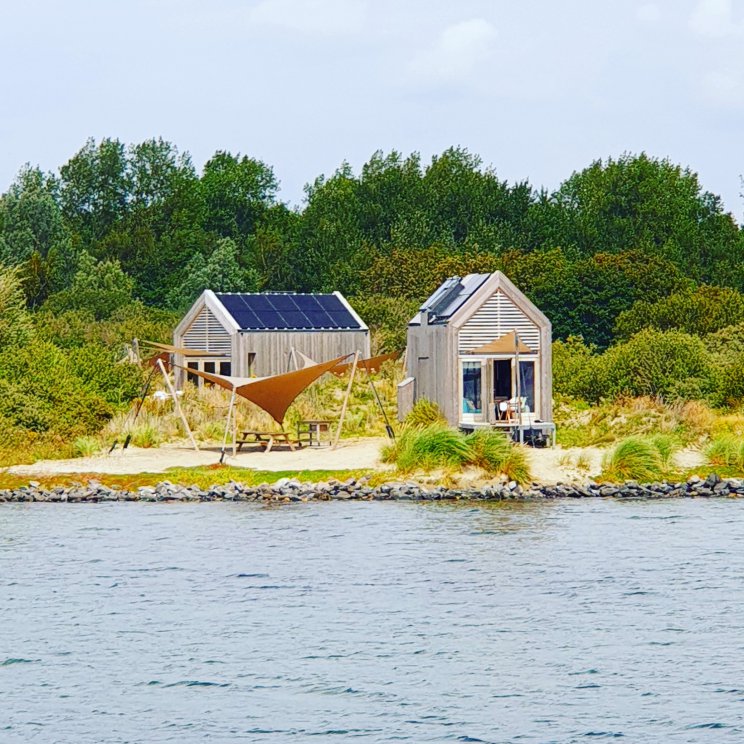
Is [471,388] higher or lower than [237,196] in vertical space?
lower

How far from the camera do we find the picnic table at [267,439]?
36.2 meters

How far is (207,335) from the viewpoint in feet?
150

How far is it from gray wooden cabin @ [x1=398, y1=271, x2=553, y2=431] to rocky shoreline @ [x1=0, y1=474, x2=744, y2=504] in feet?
18.8

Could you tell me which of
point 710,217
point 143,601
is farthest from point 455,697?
point 710,217

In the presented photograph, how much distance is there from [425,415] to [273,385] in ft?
15.9

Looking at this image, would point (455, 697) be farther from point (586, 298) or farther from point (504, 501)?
point (586, 298)

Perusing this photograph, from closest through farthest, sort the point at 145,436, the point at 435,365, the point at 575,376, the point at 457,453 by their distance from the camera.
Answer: the point at 457,453 → the point at 145,436 → the point at 435,365 → the point at 575,376

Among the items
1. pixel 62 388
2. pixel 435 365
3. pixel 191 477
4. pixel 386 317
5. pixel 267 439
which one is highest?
pixel 386 317

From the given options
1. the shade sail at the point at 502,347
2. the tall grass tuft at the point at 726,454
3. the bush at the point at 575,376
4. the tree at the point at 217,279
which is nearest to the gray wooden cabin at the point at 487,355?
the shade sail at the point at 502,347

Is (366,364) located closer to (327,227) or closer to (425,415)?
(425,415)

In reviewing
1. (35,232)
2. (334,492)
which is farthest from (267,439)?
(35,232)

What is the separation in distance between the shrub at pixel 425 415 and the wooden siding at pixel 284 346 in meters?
7.37

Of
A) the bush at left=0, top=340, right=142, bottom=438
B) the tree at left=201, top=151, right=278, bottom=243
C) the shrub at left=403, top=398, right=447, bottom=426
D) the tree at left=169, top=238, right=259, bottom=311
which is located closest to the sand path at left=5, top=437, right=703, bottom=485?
the shrub at left=403, top=398, right=447, bottom=426

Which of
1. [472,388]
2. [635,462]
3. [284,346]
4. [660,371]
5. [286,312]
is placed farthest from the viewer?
[286,312]
